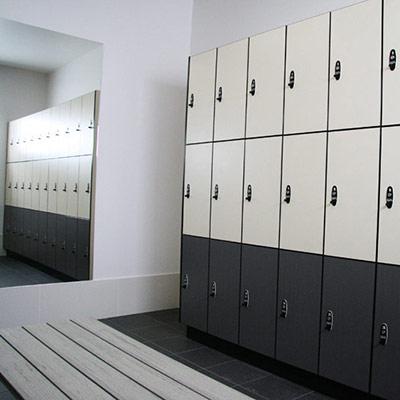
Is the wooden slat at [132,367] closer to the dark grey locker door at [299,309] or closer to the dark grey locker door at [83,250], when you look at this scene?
the dark grey locker door at [299,309]

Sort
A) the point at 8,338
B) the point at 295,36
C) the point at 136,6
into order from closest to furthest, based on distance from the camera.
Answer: the point at 8,338 < the point at 295,36 < the point at 136,6

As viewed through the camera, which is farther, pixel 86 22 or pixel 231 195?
pixel 86 22

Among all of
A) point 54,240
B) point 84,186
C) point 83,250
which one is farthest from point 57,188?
point 83,250

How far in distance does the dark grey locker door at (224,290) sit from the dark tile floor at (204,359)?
0.21 meters

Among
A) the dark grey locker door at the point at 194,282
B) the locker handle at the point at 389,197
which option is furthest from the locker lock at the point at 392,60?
the dark grey locker door at the point at 194,282

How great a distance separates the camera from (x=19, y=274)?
3.90 meters

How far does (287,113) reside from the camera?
3.02m

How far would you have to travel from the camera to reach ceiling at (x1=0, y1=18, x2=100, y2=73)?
3.80 m

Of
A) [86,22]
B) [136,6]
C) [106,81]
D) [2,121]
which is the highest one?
[136,6]

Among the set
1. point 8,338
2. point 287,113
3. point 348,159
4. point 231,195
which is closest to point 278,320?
point 231,195

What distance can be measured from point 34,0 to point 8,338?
2.92 meters

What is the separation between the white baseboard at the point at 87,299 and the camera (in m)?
3.78

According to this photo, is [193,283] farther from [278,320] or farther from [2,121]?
[2,121]

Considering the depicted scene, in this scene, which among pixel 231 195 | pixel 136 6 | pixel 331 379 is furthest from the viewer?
pixel 136 6
